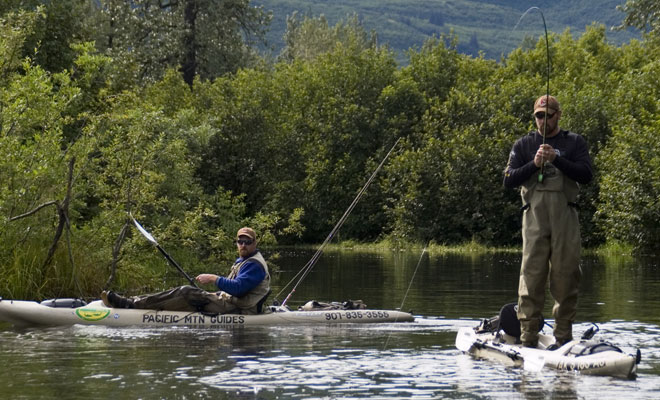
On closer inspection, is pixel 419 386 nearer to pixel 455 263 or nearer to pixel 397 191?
pixel 455 263

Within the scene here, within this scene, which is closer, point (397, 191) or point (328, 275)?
point (328, 275)

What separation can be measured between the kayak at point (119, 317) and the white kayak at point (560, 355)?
14.4 feet

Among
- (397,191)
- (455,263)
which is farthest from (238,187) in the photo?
(455,263)

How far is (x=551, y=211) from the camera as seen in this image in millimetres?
12609

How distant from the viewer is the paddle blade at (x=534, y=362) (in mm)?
12484

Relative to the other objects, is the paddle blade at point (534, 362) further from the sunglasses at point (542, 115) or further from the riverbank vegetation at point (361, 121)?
the riverbank vegetation at point (361, 121)

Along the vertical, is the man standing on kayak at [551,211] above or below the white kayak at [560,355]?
above

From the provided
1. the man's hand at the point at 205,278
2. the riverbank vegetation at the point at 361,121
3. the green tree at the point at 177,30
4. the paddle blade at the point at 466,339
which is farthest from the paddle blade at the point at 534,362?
the green tree at the point at 177,30

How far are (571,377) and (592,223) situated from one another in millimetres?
41627

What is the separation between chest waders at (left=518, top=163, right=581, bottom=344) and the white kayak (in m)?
0.44

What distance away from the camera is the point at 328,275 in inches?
1294

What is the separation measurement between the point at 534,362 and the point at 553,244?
4.09 feet

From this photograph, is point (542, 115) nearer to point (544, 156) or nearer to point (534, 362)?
point (544, 156)

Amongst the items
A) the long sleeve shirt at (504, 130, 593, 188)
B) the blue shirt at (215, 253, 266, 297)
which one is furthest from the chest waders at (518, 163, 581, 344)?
the blue shirt at (215, 253, 266, 297)
